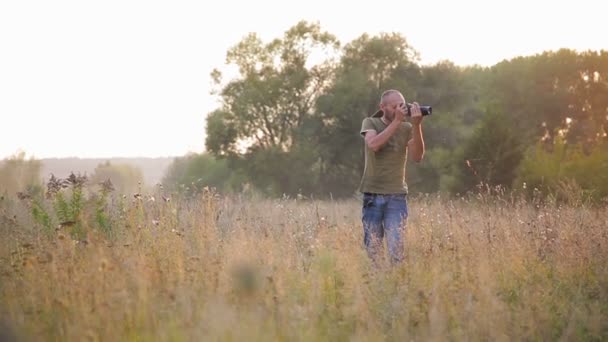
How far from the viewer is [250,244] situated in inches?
286

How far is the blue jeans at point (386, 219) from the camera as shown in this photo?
24.7ft

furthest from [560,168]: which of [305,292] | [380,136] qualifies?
[305,292]

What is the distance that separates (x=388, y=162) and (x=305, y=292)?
6.78ft

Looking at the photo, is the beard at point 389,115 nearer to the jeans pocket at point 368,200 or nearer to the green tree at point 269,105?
the jeans pocket at point 368,200

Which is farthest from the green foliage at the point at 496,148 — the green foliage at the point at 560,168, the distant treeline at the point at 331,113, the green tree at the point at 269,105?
the green tree at the point at 269,105

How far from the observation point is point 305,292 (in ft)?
20.7

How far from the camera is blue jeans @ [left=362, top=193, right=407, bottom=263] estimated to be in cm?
754

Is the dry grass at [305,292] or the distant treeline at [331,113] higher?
the distant treeline at [331,113]

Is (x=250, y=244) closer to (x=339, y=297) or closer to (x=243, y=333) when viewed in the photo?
(x=339, y=297)

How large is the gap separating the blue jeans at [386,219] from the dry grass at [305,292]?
0.30 meters

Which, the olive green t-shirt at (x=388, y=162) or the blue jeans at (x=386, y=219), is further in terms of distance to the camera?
the olive green t-shirt at (x=388, y=162)

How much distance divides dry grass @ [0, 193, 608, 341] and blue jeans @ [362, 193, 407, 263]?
0.30 metres

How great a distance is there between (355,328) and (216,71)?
37.9 metres

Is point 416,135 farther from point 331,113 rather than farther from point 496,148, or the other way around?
point 331,113
